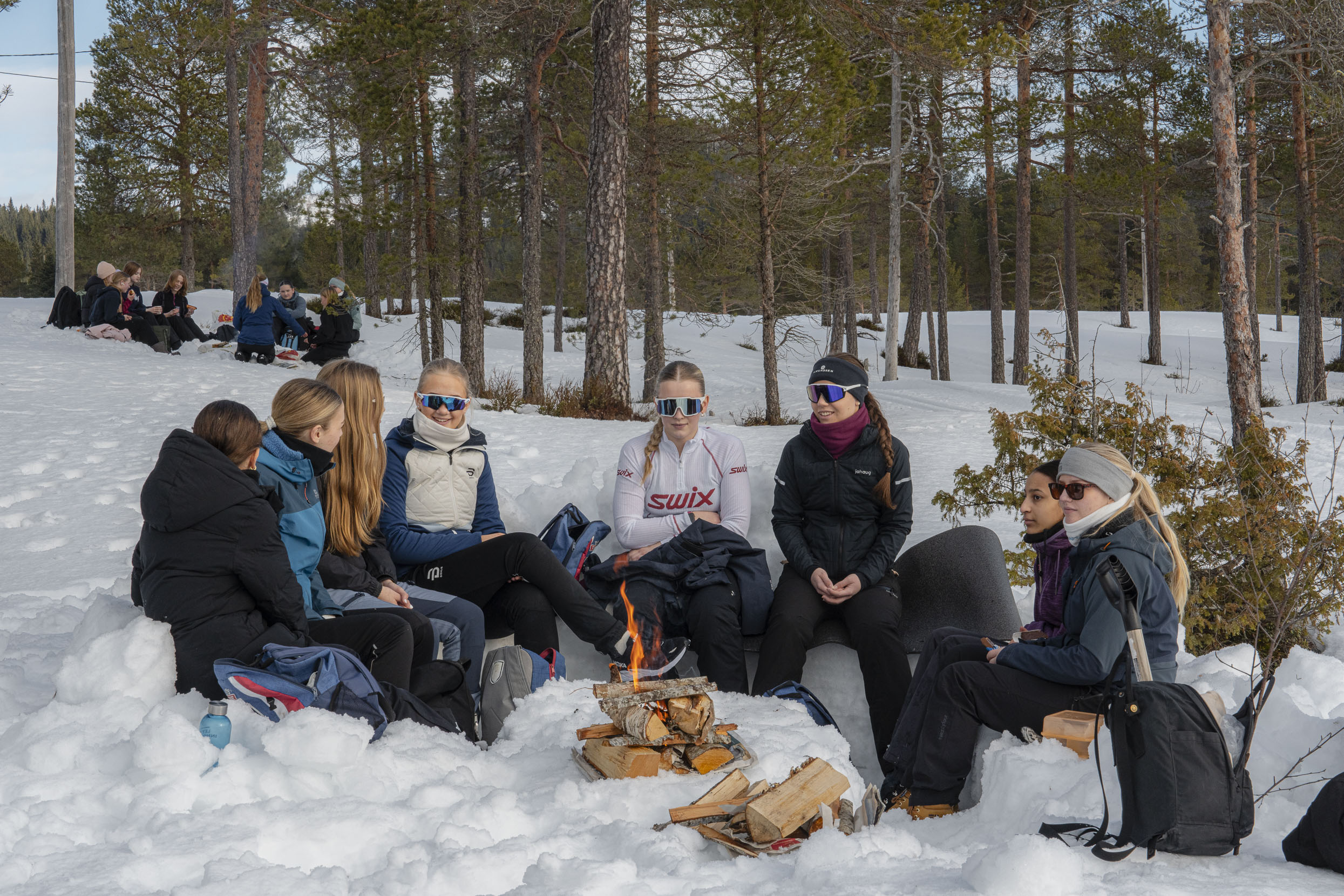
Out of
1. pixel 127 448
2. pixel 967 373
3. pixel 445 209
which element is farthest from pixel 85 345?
pixel 967 373

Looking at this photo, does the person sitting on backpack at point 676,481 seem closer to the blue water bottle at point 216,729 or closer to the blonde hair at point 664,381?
the blonde hair at point 664,381

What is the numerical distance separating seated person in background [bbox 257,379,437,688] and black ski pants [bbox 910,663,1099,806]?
185 centimetres

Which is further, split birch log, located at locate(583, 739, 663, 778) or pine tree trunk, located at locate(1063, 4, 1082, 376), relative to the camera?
pine tree trunk, located at locate(1063, 4, 1082, 376)

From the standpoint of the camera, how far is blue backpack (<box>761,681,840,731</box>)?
371 cm

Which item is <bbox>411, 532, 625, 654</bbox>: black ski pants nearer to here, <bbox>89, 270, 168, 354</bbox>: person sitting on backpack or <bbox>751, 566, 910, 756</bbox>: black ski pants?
<bbox>751, 566, 910, 756</bbox>: black ski pants

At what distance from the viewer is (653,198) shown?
44.5 feet

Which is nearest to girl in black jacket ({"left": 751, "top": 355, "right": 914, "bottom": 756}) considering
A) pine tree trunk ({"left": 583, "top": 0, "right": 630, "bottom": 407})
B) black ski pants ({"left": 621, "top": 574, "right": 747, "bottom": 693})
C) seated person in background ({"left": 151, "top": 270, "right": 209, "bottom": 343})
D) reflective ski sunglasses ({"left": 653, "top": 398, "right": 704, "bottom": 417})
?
black ski pants ({"left": 621, "top": 574, "right": 747, "bottom": 693})

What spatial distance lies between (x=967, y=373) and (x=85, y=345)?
19.4 m

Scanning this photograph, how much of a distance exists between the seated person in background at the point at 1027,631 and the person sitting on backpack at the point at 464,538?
3.93ft

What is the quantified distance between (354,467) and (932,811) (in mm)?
2607

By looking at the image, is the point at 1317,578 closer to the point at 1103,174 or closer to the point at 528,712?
the point at 528,712

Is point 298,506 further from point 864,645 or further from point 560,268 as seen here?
point 560,268

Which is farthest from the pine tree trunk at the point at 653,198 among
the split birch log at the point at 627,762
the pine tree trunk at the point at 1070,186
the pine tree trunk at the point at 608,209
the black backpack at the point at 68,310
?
the black backpack at the point at 68,310

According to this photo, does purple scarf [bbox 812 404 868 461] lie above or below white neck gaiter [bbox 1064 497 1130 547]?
above
